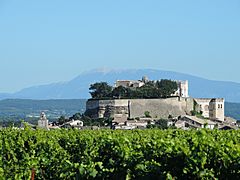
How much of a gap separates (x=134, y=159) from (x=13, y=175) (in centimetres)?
271

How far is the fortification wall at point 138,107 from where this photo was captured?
84.3 meters

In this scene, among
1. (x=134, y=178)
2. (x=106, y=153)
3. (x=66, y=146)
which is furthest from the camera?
(x=66, y=146)

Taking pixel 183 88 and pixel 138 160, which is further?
pixel 183 88

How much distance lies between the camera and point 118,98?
85625mm

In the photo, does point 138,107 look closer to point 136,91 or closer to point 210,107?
point 136,91

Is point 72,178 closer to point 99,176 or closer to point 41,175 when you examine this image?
point 99,176

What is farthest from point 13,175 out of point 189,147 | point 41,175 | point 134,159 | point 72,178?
point 189,147

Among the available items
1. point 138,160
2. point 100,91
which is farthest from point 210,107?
point 138,160

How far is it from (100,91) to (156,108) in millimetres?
7942

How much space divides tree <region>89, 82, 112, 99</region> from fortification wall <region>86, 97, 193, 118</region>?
7.56 feet

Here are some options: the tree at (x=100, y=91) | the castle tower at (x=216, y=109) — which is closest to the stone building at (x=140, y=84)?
the tree at (x=100, y=91)

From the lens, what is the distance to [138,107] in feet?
281

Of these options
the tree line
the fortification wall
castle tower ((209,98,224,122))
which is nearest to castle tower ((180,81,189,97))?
the tree line

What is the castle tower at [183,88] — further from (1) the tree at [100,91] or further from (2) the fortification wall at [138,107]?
(1) the tree at [100,91]
